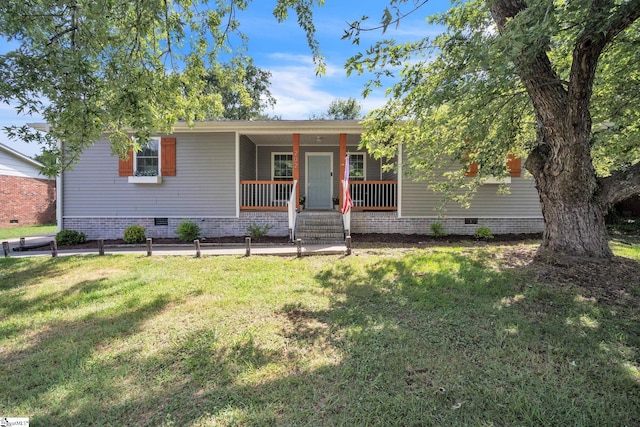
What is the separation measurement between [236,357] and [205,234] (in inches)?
279

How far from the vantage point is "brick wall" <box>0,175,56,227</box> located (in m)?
14.5

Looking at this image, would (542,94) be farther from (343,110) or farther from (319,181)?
(343,110)

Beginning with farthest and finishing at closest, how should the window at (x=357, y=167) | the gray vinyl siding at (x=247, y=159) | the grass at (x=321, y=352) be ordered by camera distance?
the window at (x=357, y=167)
the gray vinyl siding at (x=247, y=159)
the grass at (x=321, y=352)

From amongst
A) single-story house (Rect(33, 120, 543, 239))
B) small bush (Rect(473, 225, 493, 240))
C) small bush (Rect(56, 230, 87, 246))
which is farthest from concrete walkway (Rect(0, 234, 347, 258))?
small bush (Rect(473, 225, 493, 240))

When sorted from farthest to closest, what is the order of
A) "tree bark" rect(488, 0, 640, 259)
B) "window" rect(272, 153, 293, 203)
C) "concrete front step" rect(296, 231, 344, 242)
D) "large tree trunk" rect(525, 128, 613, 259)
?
"window" rect(272, 153, 293, 203)
"concrete front step" rect(296, 231, 344, 242)
"large tree trunk" rect(525, 128, 613, 259)
"tree bark" rect(488, 0, 640, 259)

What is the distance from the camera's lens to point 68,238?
28.0ft

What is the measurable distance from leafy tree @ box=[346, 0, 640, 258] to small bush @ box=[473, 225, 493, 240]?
2.28m

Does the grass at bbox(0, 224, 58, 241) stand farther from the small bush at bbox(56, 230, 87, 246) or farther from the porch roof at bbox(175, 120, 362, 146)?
the porch roof at bbox(175, 120, 362, 146)

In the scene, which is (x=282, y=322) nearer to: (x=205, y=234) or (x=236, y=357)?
(x=236, y=357)

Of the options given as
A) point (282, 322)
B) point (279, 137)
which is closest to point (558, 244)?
point (282, 322)

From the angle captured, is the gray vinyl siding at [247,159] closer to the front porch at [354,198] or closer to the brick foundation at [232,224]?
the front porch at [354,198]

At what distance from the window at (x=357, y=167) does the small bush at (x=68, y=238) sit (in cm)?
859

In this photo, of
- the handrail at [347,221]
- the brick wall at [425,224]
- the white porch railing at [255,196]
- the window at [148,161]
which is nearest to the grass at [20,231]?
the window at [148,161]

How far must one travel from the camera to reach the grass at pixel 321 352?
1914mm
